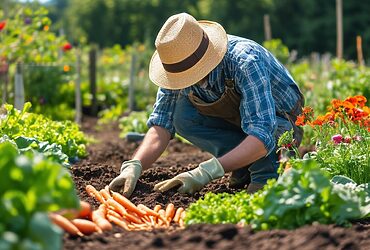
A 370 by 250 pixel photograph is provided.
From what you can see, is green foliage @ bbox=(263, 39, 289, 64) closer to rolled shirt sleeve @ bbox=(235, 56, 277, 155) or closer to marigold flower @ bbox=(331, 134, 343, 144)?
rolled shirt sleeve @ bbox=(235, 56, 277, 155)

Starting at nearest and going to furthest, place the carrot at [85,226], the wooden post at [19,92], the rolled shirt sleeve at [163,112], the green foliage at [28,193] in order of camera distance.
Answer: the green foliage at [28,193] < the carrot at [85,226] < the rolled shirt sleeve at [163,112] < the wooden post at [19,92]

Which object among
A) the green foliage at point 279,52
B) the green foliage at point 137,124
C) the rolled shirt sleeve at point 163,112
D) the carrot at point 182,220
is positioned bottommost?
the green foliage at point 137,124

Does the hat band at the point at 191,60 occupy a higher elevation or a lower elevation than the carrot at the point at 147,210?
higher

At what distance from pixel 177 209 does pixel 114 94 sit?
8.64 meters

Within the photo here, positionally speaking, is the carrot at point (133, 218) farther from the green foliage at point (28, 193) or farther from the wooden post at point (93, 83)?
the wooden post at point (93, 83)

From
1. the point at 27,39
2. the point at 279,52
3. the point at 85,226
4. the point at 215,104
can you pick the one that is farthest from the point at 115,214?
the point at 279,52

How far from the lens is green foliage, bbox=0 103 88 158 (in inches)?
184

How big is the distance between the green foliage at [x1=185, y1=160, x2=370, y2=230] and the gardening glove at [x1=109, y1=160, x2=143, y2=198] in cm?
96

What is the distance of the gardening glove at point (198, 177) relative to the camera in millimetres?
4348

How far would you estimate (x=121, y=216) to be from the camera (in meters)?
3.96

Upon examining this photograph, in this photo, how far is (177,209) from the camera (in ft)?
13.7

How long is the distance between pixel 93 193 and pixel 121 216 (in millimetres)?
477

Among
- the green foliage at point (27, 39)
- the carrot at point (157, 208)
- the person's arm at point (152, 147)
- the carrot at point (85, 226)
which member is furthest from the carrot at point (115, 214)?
the green foliage at point (27, 39)

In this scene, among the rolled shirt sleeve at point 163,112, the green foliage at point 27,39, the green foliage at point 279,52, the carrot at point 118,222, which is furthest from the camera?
the green foliage at point 279,52
